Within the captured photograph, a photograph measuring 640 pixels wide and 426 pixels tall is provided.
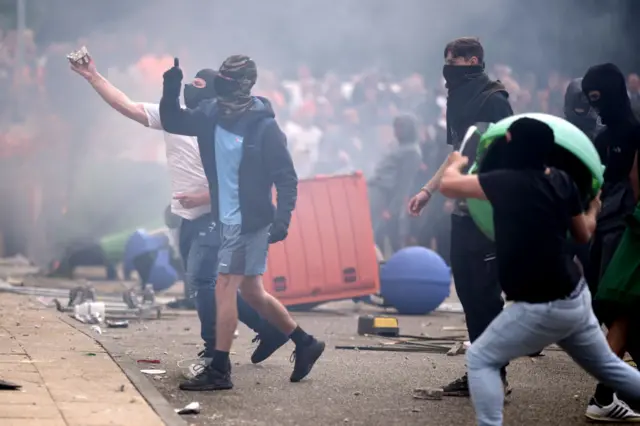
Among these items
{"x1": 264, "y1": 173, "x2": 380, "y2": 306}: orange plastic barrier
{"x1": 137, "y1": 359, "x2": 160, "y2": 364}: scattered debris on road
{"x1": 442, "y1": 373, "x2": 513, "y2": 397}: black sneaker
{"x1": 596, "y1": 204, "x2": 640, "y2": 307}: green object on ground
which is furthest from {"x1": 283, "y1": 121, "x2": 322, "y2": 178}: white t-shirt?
{"x1": 596, "y1": 204, "x2": 640, "y2": 307}: green object on ground

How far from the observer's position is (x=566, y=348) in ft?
20.3

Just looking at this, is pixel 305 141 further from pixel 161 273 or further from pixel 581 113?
pixel 581 113

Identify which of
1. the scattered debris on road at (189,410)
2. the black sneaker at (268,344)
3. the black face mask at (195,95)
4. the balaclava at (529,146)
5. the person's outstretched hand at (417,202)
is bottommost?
the scattered debris on road at (189,410)

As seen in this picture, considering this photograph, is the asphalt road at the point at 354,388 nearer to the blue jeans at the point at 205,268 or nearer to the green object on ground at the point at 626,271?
the blue jeans at the point at 205,268

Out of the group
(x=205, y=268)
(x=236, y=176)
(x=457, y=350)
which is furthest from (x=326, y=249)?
(x=236, y=176)

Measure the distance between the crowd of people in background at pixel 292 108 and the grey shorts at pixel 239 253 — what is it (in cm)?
1039

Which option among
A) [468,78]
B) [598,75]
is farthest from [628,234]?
[468,78]

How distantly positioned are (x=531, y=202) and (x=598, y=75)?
177 centimetres

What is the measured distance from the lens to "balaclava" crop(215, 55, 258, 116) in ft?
27.1

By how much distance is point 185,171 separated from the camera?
362 inches

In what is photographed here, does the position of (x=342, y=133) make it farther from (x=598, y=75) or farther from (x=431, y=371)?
(x=598, y=75)

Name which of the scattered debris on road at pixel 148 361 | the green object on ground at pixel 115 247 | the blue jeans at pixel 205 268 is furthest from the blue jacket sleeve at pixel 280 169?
the green object on ground at pixel 115 247

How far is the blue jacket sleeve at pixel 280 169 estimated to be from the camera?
8289mm

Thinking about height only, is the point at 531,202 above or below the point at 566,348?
above
